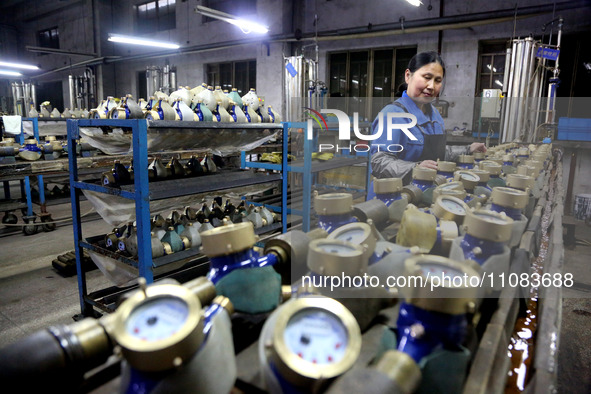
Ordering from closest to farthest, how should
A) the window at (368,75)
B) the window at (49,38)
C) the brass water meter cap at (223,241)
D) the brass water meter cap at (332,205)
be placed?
the brass water meter cap at (223,241) < the brass water meter cap at (332,205) < the window at (368,75) < the window at (49,38)

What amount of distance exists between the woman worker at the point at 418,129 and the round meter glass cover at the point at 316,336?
156 cm

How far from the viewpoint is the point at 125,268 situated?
8.20ft

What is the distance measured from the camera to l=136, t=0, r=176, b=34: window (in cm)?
1061

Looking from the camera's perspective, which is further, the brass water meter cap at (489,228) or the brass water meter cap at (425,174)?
the brass water meter cap at (425,174)

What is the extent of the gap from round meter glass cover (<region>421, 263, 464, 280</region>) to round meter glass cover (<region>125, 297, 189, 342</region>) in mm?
354

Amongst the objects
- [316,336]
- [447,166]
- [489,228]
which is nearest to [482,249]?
[489,228]

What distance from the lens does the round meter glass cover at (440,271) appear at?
0.58m

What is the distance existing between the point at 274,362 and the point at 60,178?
19.6 ft

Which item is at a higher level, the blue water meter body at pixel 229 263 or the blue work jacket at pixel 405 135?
the blue work jacket at pixel 405 135

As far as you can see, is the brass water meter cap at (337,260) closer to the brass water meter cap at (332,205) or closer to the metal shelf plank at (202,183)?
the brass water meter cap at (332,205)

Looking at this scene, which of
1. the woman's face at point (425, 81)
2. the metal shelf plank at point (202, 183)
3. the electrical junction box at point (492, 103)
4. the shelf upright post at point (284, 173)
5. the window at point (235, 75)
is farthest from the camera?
the window at point (235, 75)

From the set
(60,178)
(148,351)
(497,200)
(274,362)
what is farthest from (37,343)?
(60,178)

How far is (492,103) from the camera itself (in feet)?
18.3

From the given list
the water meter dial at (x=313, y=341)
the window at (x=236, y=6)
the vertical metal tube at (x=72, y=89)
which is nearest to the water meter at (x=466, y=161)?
the water meter dial at (x=313, y=341)
